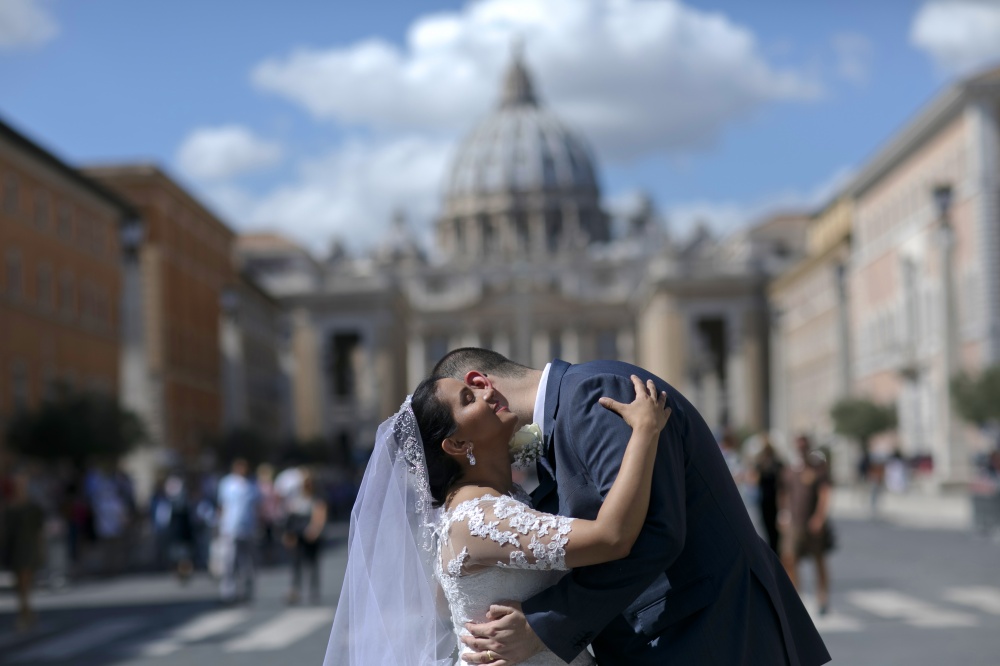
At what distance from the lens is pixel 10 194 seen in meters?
39.6

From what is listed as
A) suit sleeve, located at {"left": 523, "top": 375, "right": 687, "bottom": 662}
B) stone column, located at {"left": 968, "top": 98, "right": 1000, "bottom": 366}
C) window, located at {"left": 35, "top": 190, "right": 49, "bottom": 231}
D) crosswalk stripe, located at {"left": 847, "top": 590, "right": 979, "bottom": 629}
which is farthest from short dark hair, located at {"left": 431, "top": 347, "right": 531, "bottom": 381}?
stone column, located at {"left": 968, "top": 98, "right": 1000, "bottom": 366}

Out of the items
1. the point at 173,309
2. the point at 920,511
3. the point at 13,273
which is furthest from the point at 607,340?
the point at 920,511

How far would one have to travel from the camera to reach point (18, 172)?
40.4m

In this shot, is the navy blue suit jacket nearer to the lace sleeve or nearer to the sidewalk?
the lace sleeve

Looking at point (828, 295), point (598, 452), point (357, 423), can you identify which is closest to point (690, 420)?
point (598, 452)

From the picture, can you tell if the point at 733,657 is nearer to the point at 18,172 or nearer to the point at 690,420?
the point at 690,420

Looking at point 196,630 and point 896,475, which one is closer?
point 196,630

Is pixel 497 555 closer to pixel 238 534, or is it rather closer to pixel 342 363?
pixel 238 534

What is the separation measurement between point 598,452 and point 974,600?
11.8 meters

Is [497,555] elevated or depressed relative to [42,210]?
depressed

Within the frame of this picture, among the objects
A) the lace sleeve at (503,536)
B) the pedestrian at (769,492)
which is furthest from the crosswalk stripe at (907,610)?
the lace sleeve at (503,536)

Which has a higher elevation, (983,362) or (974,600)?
(983,362)

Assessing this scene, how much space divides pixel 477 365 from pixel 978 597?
12.1m

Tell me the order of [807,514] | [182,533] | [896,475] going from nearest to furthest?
[807,514]
[182,533]
[896,475]
